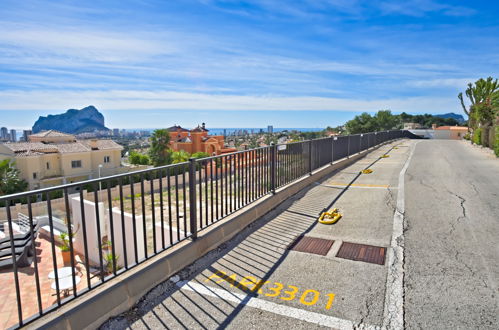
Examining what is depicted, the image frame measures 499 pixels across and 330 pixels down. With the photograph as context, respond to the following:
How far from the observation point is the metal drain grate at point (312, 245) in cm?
422

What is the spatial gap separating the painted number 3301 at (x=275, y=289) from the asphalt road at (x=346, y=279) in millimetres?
10

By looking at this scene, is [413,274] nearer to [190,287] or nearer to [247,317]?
[247,317]

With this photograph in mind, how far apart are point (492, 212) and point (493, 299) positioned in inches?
140

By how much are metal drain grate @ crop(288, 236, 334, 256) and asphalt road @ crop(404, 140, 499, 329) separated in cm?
101

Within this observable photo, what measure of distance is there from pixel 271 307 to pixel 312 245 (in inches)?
64.4

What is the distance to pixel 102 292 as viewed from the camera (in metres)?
2.75

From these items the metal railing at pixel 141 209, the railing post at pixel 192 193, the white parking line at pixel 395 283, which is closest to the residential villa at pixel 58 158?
the metal railing at pixel 141 209

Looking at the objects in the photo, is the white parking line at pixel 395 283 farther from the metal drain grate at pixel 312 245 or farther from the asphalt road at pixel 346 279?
the metal drain grate at pixel 312 245

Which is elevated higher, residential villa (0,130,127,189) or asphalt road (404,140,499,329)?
asphalt road (404,140,499,329)

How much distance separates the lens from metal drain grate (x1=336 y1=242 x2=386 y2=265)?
12.8 feet

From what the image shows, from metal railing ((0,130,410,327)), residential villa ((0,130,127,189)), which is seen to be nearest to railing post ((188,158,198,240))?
metal railing ((0,130,410,327))

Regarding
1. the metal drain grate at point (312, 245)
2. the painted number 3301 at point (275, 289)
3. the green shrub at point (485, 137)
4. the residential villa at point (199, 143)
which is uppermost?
the green shrub at point (485, 137)

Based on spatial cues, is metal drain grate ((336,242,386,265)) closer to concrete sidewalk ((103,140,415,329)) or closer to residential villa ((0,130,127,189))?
concrete sidewalk ((103,140,415,329))

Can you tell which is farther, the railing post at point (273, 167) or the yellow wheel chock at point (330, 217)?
the railing post at point (273, 167)
